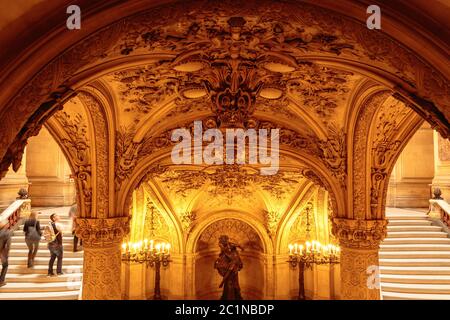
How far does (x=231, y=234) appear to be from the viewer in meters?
15.4

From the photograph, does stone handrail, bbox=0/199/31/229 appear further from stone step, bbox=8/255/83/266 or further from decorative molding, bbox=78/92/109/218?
decorative molding, bbox=78/92/109/218

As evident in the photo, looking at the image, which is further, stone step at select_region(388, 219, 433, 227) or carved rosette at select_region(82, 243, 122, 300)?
stone step at select_region(388, 219, 433, 227)

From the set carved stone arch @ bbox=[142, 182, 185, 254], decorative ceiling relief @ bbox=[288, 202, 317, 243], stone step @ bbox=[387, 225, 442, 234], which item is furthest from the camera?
decorative ceiling relief @ bbox=[288, 202, 317, 243]

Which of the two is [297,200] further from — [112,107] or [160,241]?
[112,107]

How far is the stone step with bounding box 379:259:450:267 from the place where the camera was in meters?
9.70

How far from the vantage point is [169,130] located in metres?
7.54

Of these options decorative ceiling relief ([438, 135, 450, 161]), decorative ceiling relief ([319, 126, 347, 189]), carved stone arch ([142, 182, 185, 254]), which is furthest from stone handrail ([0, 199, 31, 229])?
decorative ceiling relief ([438, 135, 450, 161])

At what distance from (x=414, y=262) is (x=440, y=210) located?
8.26 feet

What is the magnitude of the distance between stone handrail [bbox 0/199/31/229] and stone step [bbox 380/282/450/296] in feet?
28.2

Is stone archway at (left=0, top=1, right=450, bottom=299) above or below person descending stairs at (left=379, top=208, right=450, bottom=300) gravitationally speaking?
above

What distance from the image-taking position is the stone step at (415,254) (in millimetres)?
10023

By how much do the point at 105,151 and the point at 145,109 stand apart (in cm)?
99

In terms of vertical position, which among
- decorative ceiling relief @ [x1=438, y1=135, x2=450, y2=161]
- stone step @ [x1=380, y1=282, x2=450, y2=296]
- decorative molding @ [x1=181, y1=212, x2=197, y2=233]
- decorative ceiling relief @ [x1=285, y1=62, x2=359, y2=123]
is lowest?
stone step @ [x1=380, y1=282, x2=450, y2=296]

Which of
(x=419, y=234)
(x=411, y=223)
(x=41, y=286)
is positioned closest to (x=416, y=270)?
(x=419, y=234)
